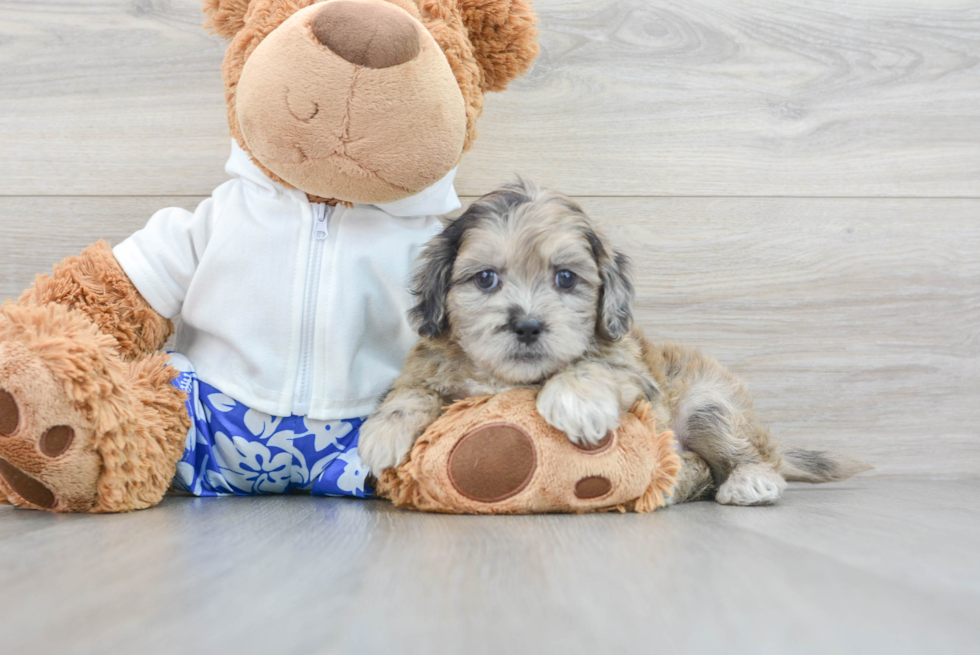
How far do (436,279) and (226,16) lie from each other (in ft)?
2.30

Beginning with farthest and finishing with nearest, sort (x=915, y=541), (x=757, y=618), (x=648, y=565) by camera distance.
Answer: (x=915, y=541), (x=648, y=565), (x=757, y=618)

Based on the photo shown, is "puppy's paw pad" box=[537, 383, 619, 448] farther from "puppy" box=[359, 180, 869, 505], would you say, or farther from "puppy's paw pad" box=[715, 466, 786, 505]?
"puppy's paw pad" box=[715, 466, 786, 505]

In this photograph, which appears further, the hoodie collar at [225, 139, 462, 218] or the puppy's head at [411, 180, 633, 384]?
the hoodie collar at [225, 139, 462, 218]

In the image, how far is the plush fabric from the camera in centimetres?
134

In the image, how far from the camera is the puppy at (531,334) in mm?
1376

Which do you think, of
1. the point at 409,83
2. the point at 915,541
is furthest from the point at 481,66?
the point at 915,541

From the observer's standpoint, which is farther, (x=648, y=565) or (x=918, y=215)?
(x=918, y=215)

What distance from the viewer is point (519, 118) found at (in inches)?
81.8

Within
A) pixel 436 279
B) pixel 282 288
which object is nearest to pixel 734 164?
pixel 436 279

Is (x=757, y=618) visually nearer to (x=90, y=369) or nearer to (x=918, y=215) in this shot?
(x=90, y=369)

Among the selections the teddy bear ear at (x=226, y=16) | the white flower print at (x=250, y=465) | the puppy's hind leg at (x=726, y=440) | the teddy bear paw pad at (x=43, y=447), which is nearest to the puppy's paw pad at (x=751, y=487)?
the puppy's hind leg at (x=726, y=440)

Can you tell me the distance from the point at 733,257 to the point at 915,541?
1098 millimetres

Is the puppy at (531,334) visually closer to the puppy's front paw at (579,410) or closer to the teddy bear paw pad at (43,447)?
the puppy's front paw at (579,410)

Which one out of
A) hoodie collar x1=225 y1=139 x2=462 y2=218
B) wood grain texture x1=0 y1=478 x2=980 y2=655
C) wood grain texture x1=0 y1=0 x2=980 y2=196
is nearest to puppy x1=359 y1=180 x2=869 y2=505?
hoodie collar x1=225 y1=139 x2=462 y2=218
